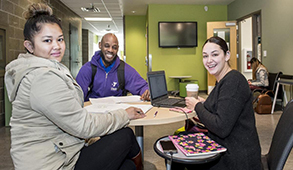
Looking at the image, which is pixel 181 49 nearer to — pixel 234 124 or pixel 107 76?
pixel 107 76

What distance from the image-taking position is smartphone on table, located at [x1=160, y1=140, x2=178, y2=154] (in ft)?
3.18

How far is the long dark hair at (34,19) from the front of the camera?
39.6 inches

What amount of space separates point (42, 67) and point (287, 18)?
16.5 ft

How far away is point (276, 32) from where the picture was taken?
4820 mm

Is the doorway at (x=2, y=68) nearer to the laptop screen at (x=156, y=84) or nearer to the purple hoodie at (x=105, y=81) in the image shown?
the purple hoodie at (x=105, y=81)

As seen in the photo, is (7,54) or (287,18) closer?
(7,54)

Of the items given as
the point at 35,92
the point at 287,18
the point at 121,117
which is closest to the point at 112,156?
the point at 121,117

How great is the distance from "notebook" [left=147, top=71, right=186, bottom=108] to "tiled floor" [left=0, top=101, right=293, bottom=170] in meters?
0.83

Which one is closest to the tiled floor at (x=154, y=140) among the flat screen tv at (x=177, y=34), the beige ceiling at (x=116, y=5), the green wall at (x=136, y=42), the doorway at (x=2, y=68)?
the doorway at (x=2, y=68)

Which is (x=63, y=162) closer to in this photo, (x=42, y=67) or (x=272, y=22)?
(x=42, y=67)

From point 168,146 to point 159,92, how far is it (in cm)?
66

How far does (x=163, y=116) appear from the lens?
1.19 metres

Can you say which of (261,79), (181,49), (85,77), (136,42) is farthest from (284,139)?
(136,42)

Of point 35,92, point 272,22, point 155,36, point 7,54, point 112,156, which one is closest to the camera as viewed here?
point 35,92
